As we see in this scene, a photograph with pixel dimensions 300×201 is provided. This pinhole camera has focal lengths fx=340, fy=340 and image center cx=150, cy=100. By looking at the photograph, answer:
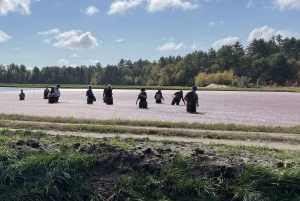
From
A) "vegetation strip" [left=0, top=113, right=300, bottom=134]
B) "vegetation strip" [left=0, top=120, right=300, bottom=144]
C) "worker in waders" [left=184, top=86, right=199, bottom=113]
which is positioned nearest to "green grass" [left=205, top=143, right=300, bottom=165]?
"vegetation strip" [left=0, top=120, right=300, bottom=144]

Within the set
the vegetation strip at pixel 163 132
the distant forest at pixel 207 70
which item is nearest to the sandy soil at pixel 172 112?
the vegetation strip at pixel 163 132

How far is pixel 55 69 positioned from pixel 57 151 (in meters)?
175

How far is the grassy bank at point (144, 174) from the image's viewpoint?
5617mm

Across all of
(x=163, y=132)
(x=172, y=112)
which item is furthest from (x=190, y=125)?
(x=172, y=112)

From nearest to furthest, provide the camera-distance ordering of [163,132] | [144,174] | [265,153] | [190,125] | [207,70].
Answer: [144,174], [265,153], [163,132], [190,125], [207,70]

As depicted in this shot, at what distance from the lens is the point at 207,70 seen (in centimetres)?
12781

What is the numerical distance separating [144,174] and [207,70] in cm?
12436

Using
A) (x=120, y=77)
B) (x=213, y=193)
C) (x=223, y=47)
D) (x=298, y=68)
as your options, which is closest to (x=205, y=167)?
(x=213, y=193)

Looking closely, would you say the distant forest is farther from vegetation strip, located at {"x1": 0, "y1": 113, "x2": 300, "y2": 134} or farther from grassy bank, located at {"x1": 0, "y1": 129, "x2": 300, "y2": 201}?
grassy bank, located at {"x1": 0, "y1": 129, "x2": 300, "y2": 201}

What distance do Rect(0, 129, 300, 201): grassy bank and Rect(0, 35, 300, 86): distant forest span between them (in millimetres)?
96436

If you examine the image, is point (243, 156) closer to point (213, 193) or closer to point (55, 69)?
point (213, 193)

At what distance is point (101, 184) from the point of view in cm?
591

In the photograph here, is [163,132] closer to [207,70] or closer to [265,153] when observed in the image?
[265,153]

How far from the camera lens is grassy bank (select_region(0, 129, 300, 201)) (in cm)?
562
